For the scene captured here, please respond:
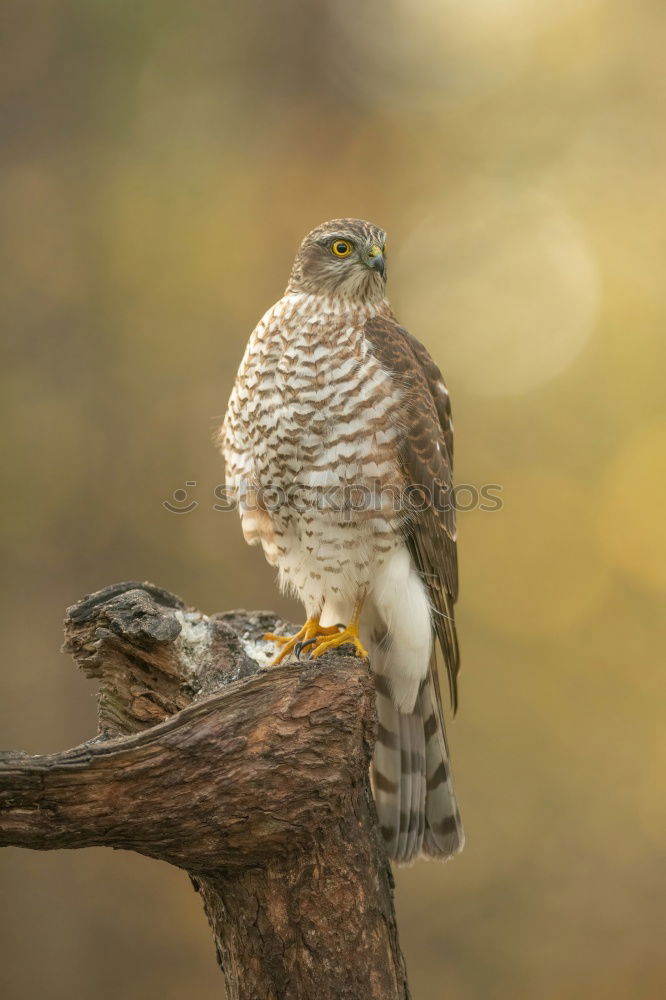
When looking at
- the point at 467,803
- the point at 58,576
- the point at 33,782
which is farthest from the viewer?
the point at 467,803

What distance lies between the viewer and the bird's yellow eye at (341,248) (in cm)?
393

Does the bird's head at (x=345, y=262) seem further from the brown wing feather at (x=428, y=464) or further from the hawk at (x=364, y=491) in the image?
the brown wing feather at (x=428, y=464)

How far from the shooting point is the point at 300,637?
391 centimetres

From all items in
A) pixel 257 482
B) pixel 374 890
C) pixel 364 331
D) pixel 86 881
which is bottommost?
pixel 374 890

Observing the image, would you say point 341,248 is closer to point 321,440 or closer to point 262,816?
point 321,440

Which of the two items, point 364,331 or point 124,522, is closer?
point 364,331

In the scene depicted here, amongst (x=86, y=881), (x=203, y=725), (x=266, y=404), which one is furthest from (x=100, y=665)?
(x=86, y=881)

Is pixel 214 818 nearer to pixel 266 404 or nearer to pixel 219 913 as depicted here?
pixel 219 913

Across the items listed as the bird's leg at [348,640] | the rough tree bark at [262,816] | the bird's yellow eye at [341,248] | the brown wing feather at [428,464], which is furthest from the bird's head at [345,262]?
the rough tree bark at [262,816]

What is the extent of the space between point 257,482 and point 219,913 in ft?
4.94

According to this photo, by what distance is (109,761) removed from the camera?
106 inches

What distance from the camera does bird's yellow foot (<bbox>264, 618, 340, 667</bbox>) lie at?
3814mm

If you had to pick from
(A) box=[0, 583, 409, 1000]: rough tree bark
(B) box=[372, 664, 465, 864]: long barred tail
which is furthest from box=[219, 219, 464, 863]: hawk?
(A) box=[0, 583, 409, 1000]: rough tree bark

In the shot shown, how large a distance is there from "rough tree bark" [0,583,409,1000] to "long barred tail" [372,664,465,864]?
499 mm
